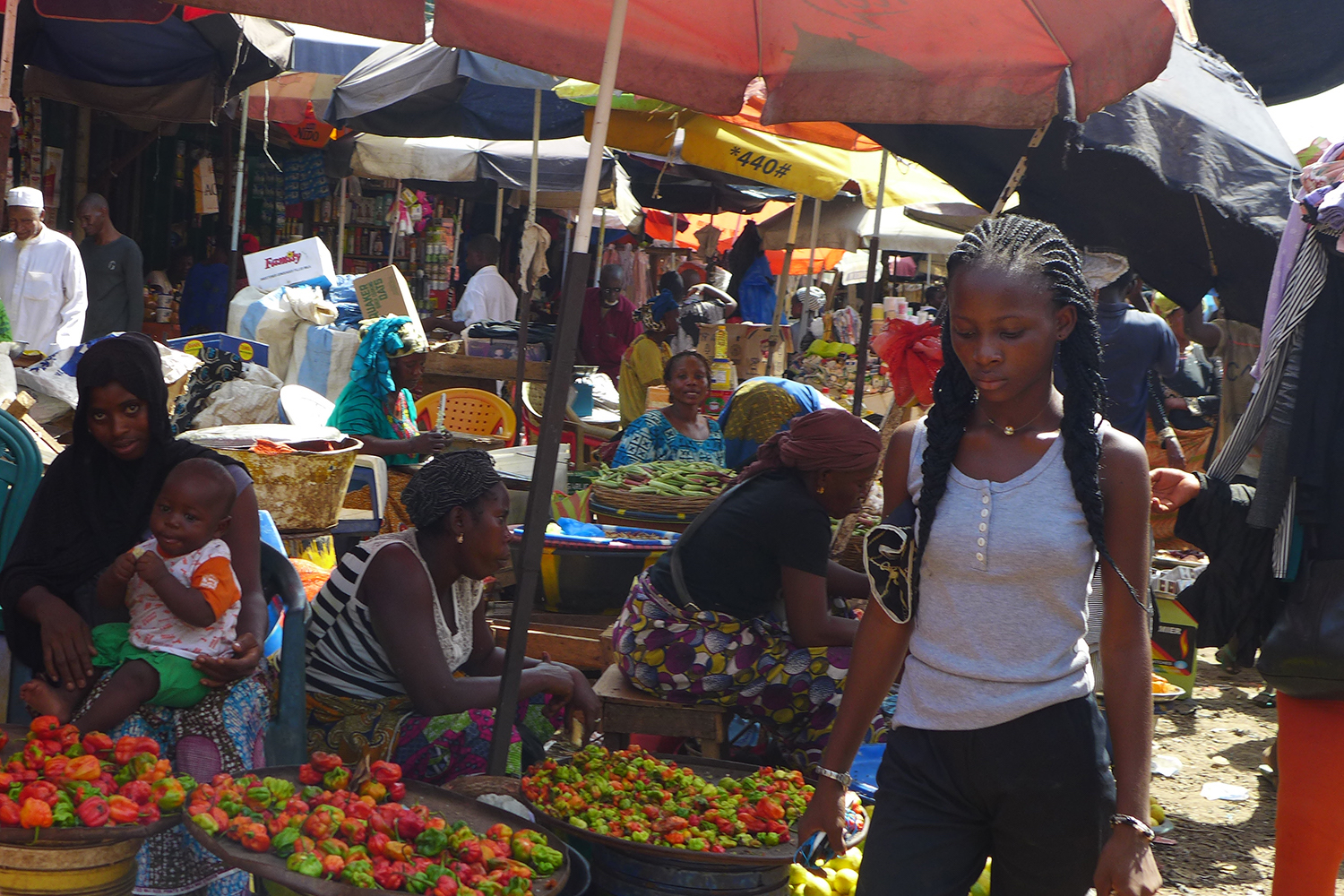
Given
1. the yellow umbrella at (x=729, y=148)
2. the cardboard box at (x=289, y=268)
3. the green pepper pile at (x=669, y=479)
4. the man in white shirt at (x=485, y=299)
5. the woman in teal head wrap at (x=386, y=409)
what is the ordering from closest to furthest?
the green pepper pile at (x=669, y=479) → the woman in teal head wrap at (x=386, y=409) → the yellow umbrella at (x=729, y=148) → the cardboard box at (x=289, y=268) → the man in white shirt at (x=485, y=299)

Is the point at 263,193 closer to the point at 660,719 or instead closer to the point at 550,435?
the point at 660,719

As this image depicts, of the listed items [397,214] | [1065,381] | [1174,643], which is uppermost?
[397,214]

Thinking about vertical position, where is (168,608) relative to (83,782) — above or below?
above

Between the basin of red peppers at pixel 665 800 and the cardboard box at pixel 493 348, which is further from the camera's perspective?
the cardboard box at pixel 493 348

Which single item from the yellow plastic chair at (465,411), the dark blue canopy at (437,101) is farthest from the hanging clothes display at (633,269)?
the yellow plastic chair at (465,411)

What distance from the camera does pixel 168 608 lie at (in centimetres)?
273

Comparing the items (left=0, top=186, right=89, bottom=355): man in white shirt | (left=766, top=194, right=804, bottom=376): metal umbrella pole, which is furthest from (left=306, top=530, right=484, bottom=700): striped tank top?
(left=766, top=194, right=804, bottom=376): metal umbrella pole

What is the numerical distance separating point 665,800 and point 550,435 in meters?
0.93

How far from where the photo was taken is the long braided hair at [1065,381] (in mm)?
1856

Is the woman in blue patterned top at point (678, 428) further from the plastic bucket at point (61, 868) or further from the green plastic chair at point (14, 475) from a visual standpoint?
the plastic bucket at point (61, 868)

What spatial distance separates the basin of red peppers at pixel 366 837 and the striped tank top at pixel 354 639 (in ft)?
2.31

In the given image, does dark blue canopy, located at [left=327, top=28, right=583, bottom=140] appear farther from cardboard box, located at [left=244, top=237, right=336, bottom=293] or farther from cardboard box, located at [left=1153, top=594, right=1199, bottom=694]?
cardboard box, located at [left=1153, top=594, right=1199, bottom=694]

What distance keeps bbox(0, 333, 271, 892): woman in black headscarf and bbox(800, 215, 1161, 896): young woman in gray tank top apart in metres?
1.60

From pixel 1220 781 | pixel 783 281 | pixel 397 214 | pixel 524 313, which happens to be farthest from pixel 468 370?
pixel 397 214
